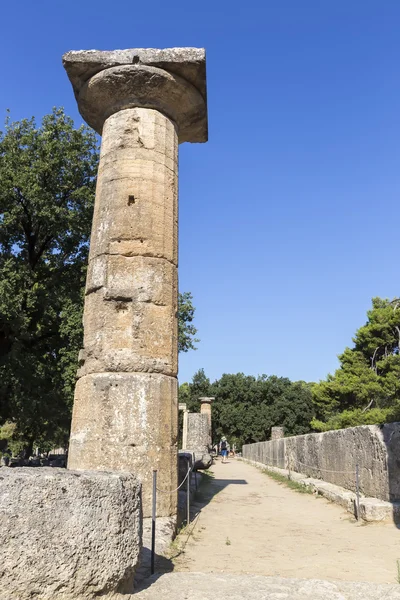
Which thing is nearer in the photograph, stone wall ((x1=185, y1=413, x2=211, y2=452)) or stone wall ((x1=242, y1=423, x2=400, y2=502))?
stone wall ((x1=242, y1=423, x2=400, y2=502))

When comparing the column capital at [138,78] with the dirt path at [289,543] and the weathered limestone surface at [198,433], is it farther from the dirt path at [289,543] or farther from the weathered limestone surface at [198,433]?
the weathered limestone surface at [198,433]

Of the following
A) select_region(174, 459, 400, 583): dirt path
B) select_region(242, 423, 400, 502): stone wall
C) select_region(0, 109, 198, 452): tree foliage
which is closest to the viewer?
select_region(174, 459, 400, 583): dirt path

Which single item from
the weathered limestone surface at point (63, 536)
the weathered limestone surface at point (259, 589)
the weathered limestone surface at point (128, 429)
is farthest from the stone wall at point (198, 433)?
the weathered limestone surface at point (63, 536)

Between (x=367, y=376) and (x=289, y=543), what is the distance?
24298 mm

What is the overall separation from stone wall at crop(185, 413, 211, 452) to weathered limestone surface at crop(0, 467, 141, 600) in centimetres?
2147

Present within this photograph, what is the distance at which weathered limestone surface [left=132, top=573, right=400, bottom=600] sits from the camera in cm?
315

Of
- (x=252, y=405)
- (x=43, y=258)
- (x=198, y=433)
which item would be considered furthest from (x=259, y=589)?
(x=252, y=405)

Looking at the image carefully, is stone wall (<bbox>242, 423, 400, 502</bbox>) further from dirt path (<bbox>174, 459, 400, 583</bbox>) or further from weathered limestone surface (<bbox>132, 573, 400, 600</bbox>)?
weathered limestone surface (<bbox>132, 573, 400, 600</bbox>)

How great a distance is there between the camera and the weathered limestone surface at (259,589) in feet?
10.3

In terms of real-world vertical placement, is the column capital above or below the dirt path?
above

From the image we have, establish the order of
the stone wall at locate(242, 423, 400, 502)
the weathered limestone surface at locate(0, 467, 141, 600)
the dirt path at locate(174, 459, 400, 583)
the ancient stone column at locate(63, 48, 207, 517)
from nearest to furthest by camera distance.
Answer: the weathered limestone surface at locate(0, 467, 141, 600), the dirt path at locate(174, 459, 400, 583), the ancient stone column at locate(63, 48, 207, 517), the stone wall at locate(242, 423, 400, 502)

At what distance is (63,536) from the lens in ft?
9.75

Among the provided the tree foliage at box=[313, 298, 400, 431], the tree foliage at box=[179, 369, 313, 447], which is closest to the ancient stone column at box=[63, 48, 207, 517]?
the tree foliage at box=[313, 298, 400, 431]

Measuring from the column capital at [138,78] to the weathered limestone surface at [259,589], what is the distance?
6.68 meters
